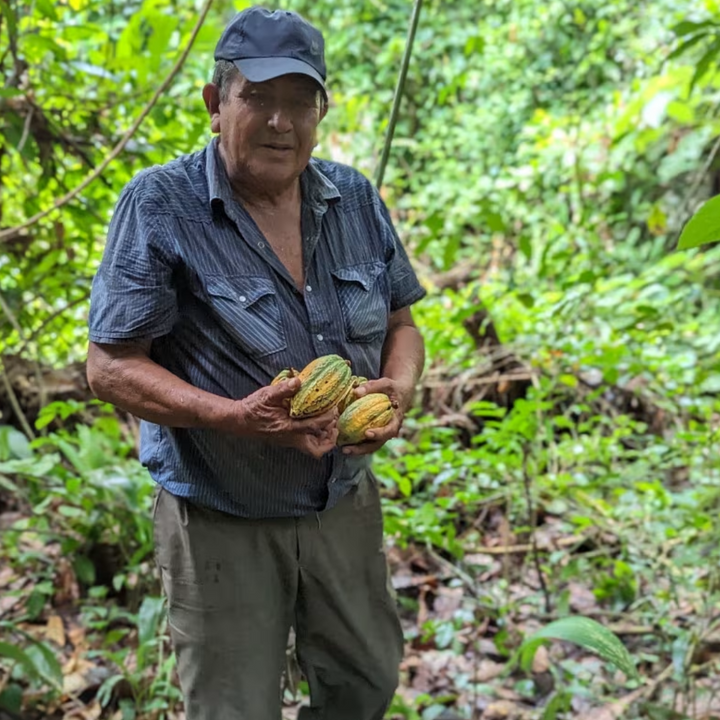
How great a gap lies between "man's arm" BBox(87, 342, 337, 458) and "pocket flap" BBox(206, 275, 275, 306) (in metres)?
0.17

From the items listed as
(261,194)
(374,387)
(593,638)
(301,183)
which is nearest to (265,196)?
(261,194)

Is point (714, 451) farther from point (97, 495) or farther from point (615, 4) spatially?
point (615, 4)

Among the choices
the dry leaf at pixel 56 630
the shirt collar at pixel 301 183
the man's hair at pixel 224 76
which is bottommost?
→ the dry leaf at pixel 56 630

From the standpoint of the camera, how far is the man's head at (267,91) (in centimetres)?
151

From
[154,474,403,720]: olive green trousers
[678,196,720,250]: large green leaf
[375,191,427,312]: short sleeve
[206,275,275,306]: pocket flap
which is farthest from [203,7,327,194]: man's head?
[678,196,720,250]: large green leaf

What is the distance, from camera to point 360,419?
1521 mm

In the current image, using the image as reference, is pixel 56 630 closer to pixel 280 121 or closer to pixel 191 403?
pixel 191 403

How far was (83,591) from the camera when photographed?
9.32ft

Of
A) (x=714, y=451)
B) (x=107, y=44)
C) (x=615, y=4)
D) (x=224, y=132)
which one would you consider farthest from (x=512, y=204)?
(x=224, y=132)

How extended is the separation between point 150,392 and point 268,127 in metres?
0.55

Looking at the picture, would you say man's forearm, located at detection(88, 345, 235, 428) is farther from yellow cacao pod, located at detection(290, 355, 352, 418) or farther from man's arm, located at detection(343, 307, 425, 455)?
man's arm, located at detection(343, 307, 425, 455)

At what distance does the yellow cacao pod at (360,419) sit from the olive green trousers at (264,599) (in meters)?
0.29

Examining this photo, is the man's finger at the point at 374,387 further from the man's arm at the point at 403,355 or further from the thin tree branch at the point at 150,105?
the thin tree branch at the point at 150,105

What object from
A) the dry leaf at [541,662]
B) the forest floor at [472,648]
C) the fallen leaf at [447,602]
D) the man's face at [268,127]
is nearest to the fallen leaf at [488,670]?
the forest floor at [472,648]
